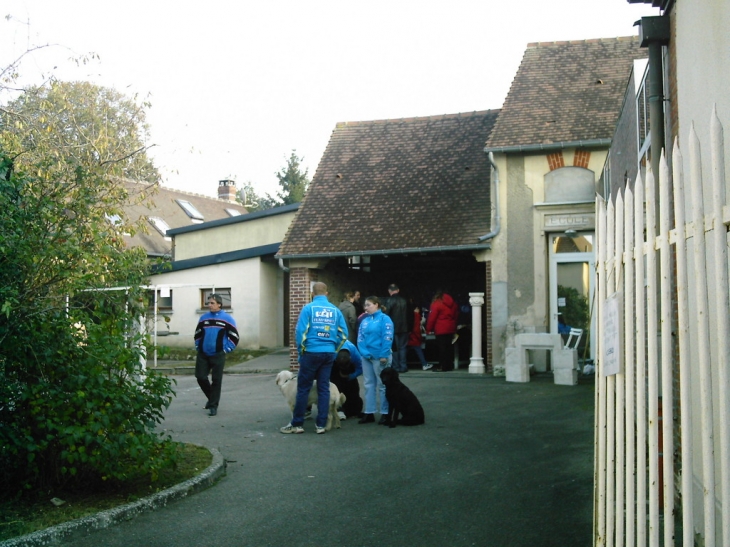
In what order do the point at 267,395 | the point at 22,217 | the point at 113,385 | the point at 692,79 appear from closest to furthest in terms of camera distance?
1. the point at 692,79
2. the point at 22,217
3. the point at 113,385
4. the point at 267,395

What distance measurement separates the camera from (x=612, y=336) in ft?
13.8

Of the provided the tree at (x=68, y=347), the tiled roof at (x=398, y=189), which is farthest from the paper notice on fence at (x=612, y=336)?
the tiled roof at (x=398, y=189)

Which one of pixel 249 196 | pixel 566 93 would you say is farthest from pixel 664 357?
pixel 249 196

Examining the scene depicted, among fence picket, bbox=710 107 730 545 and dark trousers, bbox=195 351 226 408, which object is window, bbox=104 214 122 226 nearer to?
dark trousers, bbox=195 351 226 408

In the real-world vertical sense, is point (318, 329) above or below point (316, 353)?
A: above

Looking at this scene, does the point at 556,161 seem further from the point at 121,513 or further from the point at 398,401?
the point at 121,513

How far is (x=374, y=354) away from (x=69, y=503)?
216 inches

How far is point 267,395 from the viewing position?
49.8ft

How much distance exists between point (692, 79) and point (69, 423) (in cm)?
534

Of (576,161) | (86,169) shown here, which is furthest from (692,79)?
(576,161)

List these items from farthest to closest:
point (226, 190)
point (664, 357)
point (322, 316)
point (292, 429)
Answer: point (226, 190) < point (292, 429) < point (322, 316) < point (664, 357)

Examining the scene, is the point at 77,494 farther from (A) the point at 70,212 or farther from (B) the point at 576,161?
(B) the point at 576,161

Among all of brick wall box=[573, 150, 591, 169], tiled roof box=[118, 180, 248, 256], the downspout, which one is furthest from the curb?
tiled roof box=[118, 180, 248, 256]

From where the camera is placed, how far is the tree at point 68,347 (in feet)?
20.4
